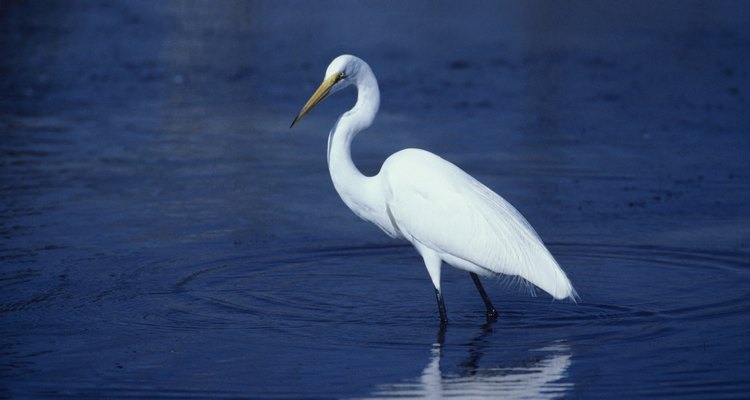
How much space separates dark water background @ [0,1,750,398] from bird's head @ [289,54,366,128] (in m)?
1.20

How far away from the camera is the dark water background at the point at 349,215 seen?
18.9 ft

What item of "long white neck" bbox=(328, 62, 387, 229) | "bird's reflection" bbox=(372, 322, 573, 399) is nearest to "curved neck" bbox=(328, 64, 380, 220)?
"long white neck" bbox=(328, 62, 387, 229)

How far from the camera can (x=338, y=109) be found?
41.8 ft

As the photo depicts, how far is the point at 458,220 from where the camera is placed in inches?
254

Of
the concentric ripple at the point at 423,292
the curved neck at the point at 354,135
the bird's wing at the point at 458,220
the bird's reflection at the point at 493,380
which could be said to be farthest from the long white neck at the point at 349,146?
the bird's reflection at the point at 493,380

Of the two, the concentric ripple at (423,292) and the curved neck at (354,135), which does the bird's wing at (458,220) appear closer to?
the curved neck at (354,135)

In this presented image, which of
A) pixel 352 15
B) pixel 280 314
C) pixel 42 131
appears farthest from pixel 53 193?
pixel 352 15

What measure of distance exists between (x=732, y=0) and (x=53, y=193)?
598 inches

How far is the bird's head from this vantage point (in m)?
6.42

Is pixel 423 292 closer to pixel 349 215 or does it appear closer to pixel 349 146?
pixel 349 146

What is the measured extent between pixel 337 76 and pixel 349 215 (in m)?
2.68

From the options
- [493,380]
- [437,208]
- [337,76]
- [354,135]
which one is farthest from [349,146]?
[493,380]

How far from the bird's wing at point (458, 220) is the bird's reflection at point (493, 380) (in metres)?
0.53

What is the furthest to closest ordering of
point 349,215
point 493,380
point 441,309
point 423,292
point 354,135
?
point 349,215
point 423,292
point 354,135
point 441,309
point 493,380
